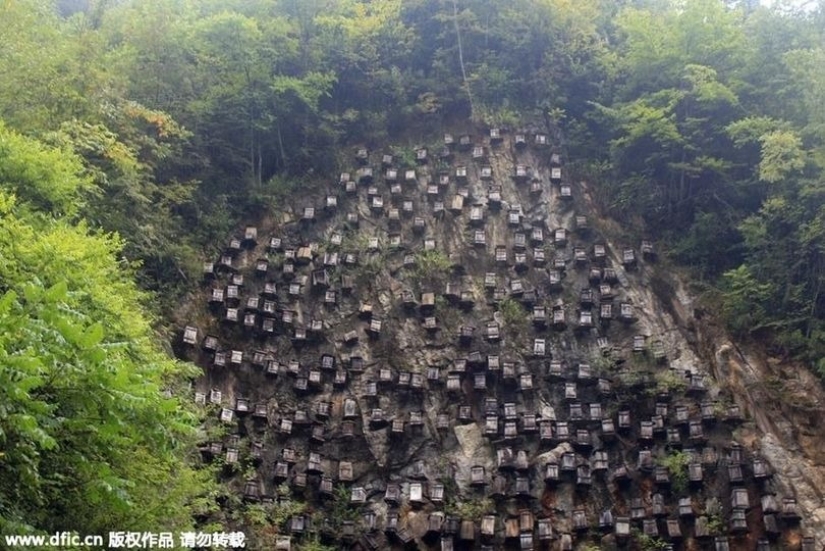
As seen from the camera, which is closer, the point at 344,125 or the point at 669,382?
the point at 669,382

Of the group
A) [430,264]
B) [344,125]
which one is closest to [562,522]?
[430,264]

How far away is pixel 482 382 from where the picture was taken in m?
17.1

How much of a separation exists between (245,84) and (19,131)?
654cm

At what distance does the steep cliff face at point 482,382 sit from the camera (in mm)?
15164

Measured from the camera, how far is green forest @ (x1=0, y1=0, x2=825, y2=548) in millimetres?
14086

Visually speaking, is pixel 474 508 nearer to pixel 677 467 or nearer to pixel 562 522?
pixel 562 522

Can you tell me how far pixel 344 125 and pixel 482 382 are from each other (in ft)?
31.2

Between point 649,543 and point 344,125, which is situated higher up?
point 344,125

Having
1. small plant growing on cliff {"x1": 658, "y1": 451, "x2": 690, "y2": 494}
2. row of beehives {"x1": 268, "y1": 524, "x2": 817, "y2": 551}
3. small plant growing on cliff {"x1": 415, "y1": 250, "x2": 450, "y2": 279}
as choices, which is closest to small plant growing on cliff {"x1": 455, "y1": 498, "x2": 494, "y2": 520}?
row of beehives {"x1": 268, "y1": 524, "x2": 817, "y2": 551}

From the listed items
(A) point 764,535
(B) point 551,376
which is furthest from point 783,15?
(A) point 764,535

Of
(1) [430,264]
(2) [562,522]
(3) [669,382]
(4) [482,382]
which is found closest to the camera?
(2) [562,522]

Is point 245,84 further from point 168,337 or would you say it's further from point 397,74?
point 168,337

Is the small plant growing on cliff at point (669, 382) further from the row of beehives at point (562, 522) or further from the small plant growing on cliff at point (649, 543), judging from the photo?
the small plant growing on cliff at point (649, 543)

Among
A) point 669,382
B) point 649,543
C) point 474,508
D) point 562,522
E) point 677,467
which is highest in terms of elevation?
point 669,382
